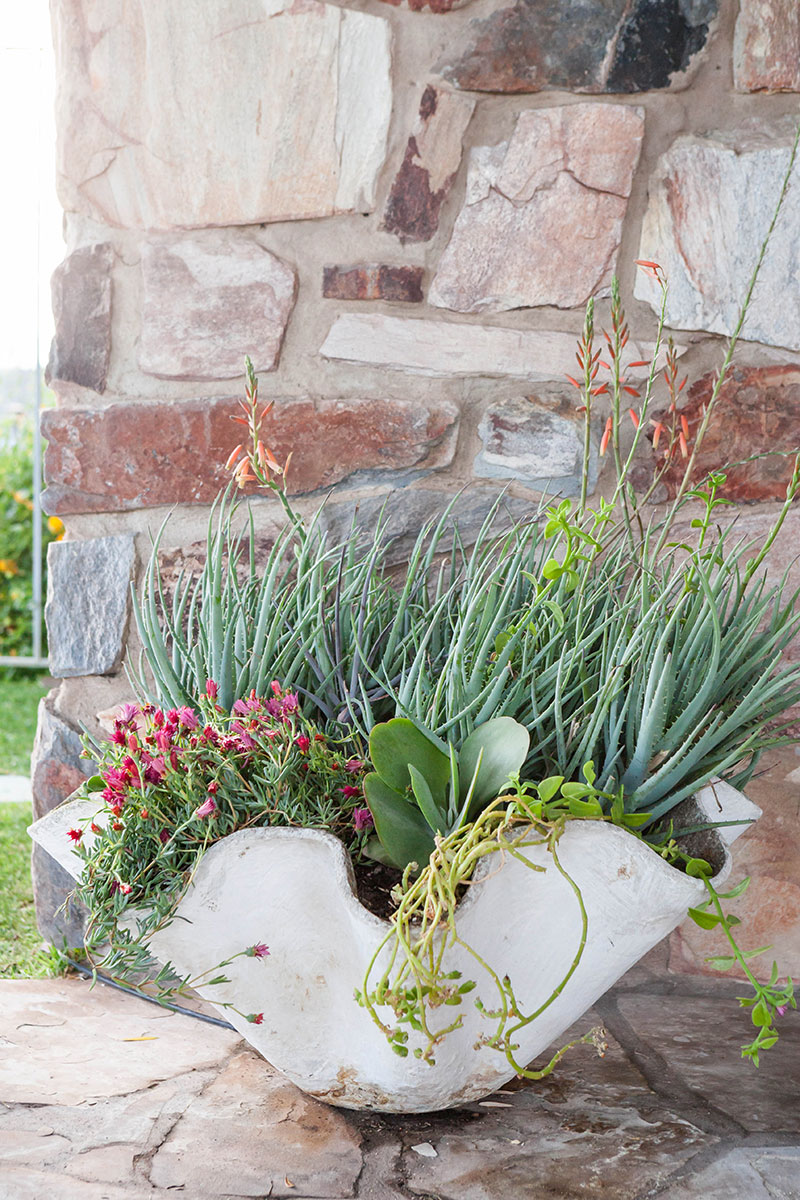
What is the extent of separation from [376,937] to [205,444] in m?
0.78

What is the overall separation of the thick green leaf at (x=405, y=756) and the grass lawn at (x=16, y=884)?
80cm

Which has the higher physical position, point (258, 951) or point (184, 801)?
point (184, 801)

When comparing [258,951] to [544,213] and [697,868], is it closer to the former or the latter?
[697,868]

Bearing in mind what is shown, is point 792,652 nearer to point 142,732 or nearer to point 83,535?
point 142,732

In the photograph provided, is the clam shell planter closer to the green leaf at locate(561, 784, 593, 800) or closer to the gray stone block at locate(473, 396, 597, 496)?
the green leaf at locate(561, 784, 593, 800)

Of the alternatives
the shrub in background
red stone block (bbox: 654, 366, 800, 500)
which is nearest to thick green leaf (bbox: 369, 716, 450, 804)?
red stone block (bbox: 654, 366, 800, 500)

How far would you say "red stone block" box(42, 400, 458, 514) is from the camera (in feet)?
4.44

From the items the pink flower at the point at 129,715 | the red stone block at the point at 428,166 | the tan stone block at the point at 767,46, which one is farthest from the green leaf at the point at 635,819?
the tan stone block at the point at 767,46

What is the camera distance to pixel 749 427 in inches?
52.7

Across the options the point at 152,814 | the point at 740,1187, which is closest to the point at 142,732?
the point at 152,814

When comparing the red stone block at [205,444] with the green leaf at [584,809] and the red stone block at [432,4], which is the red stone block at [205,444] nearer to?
the red stone block at [432,4]

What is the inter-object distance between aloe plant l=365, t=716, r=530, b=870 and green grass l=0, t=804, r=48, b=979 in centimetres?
79

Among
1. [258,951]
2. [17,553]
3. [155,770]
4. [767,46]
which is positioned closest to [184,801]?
[155,770]

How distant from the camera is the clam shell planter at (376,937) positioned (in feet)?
2.78
